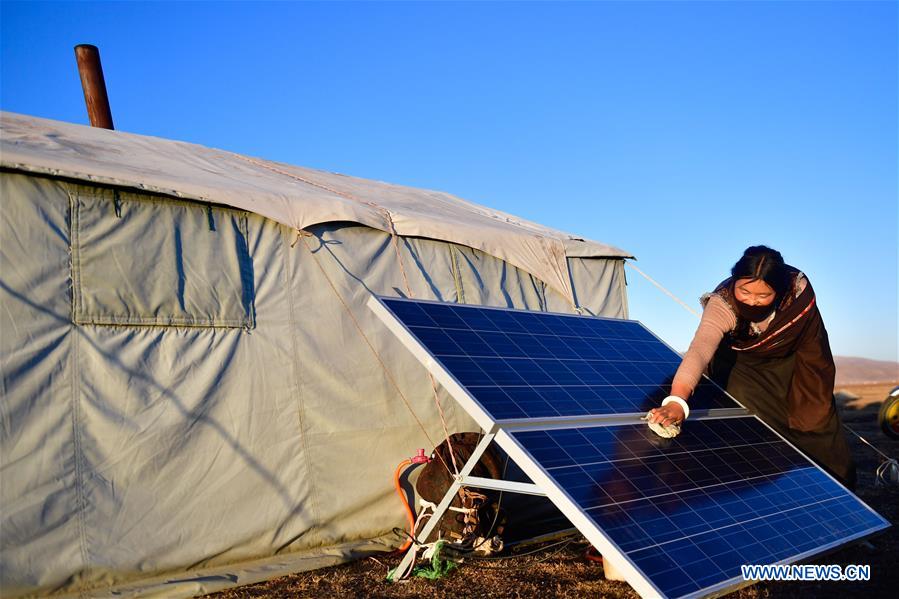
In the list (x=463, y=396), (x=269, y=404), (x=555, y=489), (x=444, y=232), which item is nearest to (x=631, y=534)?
(x=555, y=489)

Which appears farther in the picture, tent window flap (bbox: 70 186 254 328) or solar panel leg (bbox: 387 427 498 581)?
tent window flap (bbox: 70 186 254 328)

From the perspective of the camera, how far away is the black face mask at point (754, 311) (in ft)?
15.5

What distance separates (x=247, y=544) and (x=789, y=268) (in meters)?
3.69

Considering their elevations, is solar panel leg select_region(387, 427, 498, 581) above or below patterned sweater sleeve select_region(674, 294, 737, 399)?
below

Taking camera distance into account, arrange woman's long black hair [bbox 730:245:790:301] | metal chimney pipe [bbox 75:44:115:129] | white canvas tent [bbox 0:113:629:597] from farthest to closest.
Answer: metal chimney pipe [bbox 75:44:115:129] < woman's long black hair [bbox 730:245:790:301] < white canvas tent [bbox 0:113:629:597]

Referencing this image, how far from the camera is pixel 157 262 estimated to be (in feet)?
15.4

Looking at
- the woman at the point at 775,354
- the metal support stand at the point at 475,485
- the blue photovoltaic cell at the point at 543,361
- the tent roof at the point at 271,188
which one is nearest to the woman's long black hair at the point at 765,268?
the woman at the point at 775,354

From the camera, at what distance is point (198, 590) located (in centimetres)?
437

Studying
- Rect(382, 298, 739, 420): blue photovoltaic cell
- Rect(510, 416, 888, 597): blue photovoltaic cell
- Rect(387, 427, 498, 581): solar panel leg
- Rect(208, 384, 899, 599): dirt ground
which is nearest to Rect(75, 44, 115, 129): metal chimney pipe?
Rect(382, 298, 739, 420): blue photovoltaic cell

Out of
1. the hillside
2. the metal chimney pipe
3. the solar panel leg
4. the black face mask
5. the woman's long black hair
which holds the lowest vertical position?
the hillside

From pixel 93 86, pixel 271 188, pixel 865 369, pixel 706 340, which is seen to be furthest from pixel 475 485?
pixel 865 369

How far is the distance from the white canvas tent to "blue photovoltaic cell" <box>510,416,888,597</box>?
2.07m

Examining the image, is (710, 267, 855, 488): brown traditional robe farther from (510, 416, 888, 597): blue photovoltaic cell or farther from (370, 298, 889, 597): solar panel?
(510, 416, 888, 597): blue photovoltaic cell

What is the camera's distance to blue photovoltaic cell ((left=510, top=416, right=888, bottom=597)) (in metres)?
3.18
